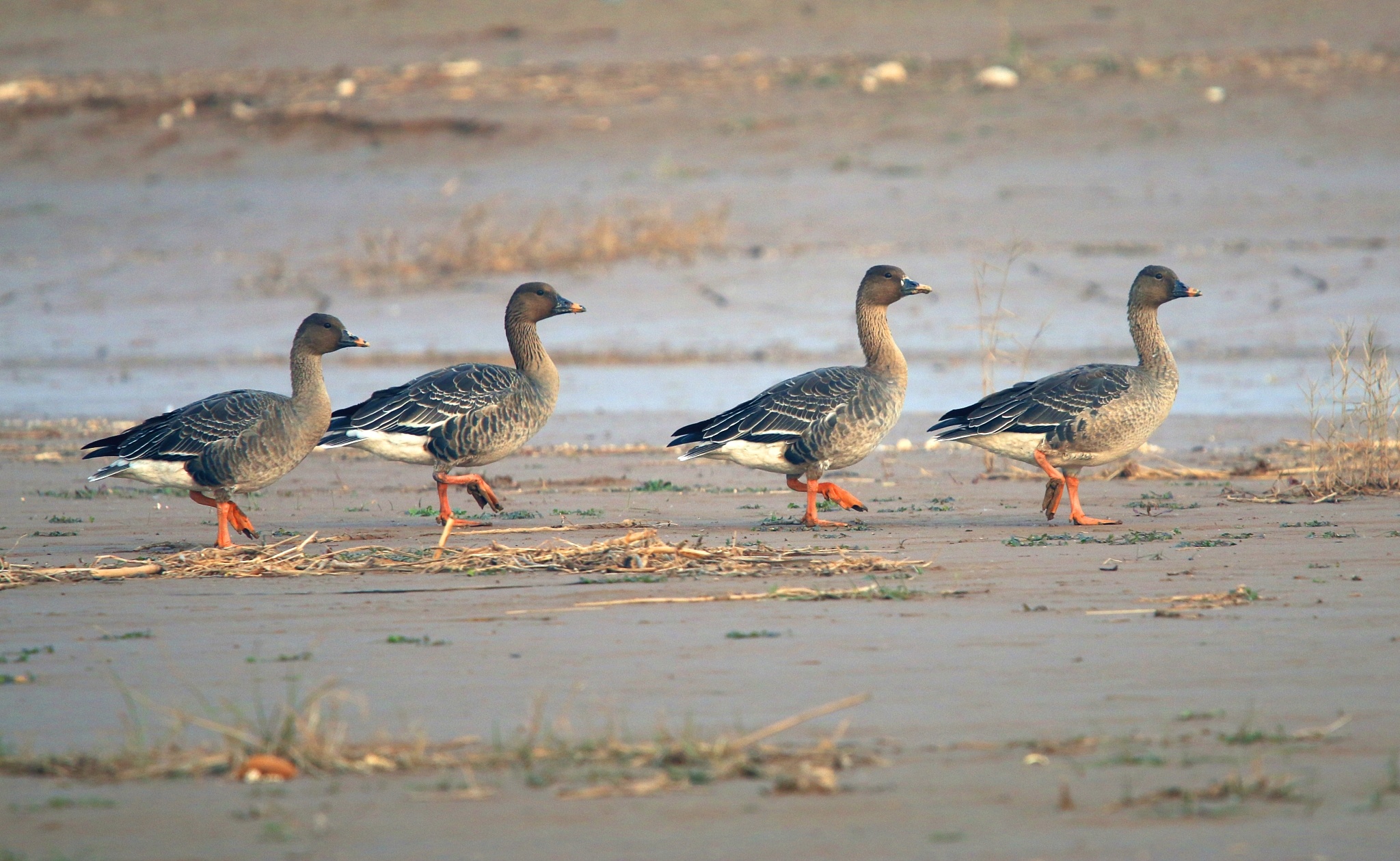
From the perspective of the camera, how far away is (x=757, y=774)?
460 centimetres

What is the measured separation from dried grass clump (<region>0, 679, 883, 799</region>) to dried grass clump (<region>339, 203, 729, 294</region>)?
1761 centimetres

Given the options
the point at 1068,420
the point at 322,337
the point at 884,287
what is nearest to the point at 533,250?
the point at 884,287

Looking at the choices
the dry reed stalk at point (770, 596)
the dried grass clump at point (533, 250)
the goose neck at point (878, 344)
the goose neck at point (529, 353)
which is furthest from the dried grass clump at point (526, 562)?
the dried grass clump at point (533, 250)

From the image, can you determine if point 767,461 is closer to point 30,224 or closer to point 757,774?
point 757,774

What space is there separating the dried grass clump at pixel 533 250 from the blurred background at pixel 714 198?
0.18 ft

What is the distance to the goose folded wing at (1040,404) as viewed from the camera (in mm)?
9602

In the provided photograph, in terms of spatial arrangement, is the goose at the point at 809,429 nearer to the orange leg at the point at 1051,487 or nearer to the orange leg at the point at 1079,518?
A: the orange leg at the point at 1051,487

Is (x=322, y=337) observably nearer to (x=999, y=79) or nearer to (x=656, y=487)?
(x=656, y=487)

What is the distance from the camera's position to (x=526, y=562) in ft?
25.5

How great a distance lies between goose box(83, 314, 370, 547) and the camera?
359 inches

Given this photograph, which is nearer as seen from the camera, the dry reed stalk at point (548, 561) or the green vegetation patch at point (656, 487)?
the dry reed stalk at point (548, 561)

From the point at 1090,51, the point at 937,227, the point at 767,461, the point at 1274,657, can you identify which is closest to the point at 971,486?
the point at 767,461

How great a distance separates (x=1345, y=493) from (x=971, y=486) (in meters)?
2.51

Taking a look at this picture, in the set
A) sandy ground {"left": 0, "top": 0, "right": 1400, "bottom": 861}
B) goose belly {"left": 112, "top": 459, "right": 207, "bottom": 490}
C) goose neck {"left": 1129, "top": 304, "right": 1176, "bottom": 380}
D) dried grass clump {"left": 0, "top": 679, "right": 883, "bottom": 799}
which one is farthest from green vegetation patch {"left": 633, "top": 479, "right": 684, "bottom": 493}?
dried grass clump {"left": 0, "top": 679, "right": 883, "bottom": 799}
